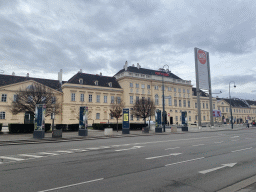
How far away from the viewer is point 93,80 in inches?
2368

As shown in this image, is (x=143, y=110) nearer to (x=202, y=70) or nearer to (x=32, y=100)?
(x=202, y=70)

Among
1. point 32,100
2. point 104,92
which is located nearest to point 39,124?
point 32,100

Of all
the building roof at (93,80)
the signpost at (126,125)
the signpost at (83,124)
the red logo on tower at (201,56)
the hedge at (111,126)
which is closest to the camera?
the signpost at (83,124)

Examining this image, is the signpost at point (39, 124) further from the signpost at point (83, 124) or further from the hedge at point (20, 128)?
the hedge at point (20, 128)

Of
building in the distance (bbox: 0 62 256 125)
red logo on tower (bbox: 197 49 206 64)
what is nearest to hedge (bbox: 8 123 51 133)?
building in the distance (bbox: 0 62 256 125)

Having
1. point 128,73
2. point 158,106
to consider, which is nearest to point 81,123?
point 128,73

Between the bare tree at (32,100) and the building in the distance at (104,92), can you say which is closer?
the bare tree at (32,100)

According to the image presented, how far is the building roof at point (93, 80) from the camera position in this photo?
186 ft

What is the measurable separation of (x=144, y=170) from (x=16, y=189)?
13.0ft

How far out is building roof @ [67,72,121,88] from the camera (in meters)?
56.8

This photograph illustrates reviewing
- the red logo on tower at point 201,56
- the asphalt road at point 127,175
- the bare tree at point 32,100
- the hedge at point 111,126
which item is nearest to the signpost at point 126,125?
the hedge at point 111,126

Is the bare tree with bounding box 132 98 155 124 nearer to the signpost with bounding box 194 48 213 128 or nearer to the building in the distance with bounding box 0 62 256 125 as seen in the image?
the building in the distance with bounding box 0 62 256 125

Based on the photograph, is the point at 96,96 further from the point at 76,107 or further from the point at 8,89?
the point at 8,89

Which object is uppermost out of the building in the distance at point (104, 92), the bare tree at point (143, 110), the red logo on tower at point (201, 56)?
the red logo on tower at point (201, 56)
